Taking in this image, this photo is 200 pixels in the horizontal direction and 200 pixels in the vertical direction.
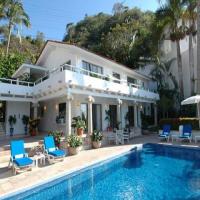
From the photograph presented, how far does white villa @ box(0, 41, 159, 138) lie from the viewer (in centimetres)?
1709

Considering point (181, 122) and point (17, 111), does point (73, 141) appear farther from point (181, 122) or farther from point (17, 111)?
point (181, 122)

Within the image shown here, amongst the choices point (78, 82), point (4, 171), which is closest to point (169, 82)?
point (78, 82)

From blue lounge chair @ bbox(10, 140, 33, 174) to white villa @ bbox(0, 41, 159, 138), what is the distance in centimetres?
427

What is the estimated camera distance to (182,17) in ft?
81.9

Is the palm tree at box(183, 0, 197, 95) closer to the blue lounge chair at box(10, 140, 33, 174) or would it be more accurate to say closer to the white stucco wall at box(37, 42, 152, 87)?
the white stucco wall at box(37, 42, 152, 87)

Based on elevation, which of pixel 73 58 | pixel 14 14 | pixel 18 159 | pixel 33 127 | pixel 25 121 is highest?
pixel 14 14

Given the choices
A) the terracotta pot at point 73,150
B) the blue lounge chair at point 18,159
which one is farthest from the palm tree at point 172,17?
the blue lounge chair at point 18,159

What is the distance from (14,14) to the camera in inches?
1229

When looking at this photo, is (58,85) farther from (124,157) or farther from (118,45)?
(118,45)

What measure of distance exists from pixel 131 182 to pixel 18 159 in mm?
5522

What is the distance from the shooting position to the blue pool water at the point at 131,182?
8617 mm

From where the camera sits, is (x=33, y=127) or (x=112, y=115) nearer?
(x=33, y=127)

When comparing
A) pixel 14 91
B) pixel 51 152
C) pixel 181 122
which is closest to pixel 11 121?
pixel 14 91

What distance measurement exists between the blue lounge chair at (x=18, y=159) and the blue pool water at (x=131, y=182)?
1.77m
